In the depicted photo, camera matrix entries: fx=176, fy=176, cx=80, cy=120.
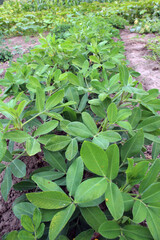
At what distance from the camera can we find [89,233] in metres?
0.67

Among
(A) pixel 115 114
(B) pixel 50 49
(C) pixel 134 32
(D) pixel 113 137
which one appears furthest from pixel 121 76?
(C) pixel 134 32

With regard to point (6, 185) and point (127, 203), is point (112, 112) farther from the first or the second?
point (6, 185)

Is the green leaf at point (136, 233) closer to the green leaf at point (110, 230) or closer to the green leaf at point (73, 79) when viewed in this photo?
the green leaf at point (110, 230)

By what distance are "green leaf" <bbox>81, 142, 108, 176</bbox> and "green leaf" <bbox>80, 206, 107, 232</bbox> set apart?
6.6 inches

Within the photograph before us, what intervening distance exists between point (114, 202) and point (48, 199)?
218mm

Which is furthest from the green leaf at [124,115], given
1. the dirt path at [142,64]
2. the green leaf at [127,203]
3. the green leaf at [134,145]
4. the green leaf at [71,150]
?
the dirt path at [142,64]

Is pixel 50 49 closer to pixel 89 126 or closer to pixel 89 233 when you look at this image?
pixel 89 126

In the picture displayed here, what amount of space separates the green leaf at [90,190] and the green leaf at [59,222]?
9 centimetres

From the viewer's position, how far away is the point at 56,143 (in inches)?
32.4

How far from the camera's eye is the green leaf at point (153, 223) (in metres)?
0.57

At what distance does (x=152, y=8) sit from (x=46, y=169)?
691 cm

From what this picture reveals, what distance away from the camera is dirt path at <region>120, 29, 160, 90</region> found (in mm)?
2502

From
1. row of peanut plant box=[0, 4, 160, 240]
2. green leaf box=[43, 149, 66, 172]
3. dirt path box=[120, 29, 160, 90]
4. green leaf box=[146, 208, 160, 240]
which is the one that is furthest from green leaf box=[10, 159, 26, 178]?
dirt path box=[120, 29, 160, 90]

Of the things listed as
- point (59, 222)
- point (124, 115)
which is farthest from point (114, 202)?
point (124, 115)
